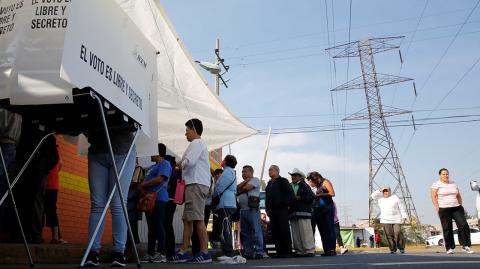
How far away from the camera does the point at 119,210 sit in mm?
4684

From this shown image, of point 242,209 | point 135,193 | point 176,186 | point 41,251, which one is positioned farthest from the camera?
point 242,209

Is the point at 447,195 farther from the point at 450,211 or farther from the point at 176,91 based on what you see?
the point at 176,91

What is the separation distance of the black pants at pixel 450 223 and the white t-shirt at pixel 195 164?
19.1 ft

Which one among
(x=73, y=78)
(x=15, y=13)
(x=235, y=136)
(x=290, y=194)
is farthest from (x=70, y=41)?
(x=290, y=194)

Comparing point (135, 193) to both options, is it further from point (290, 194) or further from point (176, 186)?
point (290, 194)

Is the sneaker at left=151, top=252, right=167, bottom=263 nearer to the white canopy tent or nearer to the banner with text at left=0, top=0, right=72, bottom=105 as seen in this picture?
the white canopy tent

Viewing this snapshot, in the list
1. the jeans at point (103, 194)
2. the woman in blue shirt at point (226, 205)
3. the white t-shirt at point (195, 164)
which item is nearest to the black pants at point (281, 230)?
the woman in blue shirt at point (226, 205)

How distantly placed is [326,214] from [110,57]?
6964 millimetres

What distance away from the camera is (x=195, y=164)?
5805mm

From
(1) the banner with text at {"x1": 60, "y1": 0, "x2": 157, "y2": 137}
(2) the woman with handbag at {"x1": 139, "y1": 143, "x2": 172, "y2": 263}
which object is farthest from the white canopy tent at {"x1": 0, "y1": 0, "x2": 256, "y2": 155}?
(2) the woman with handbag at {"x1": 139, "y1": 143, "x2": 172, "y2": 263}

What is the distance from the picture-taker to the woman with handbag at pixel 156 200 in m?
6.18

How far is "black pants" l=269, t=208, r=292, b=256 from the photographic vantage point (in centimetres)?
894

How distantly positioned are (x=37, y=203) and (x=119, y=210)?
2026mm

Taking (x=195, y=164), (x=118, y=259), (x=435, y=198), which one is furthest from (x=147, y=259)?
(x=435, y=198)
